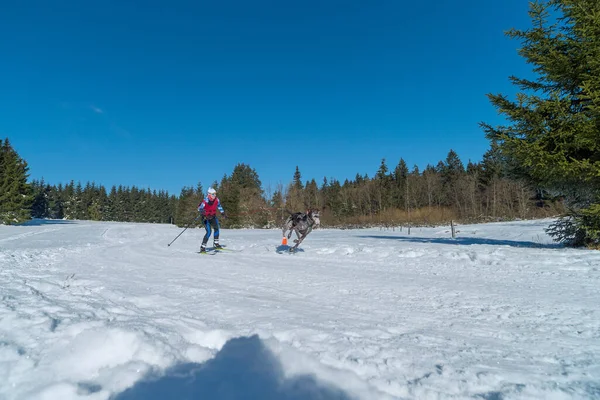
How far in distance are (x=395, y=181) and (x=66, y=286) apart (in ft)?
270

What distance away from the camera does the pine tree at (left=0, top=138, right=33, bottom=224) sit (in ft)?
114

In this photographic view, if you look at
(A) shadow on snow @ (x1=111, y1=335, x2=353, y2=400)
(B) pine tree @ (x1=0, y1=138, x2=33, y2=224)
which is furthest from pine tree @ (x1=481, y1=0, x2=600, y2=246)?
(B) pine tree @ (x1=0, y1=138, x2=33, y2=224)

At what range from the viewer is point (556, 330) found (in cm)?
370

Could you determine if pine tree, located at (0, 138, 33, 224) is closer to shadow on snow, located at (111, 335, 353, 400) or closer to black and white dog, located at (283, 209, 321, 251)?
black and white dog, located at (283, 209, 321, 251)

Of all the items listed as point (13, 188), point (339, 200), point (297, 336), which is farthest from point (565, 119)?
point (339, 200)

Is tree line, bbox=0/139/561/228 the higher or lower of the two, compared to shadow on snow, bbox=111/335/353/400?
higher

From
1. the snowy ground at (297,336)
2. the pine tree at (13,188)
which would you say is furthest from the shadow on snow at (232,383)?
the pine tree at (13,188)

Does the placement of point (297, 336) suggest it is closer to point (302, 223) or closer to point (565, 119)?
point (302, 223)

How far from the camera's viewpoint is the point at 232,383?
101 inches

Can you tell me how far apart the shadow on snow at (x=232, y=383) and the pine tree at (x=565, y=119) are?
35.2ft

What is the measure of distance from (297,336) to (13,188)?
45.6 m

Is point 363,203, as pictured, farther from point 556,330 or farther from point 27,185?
point 556,330

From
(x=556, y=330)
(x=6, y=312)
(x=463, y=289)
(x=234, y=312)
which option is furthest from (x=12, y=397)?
(x=463, y=289)

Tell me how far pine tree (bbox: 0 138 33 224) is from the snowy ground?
3787 cm
